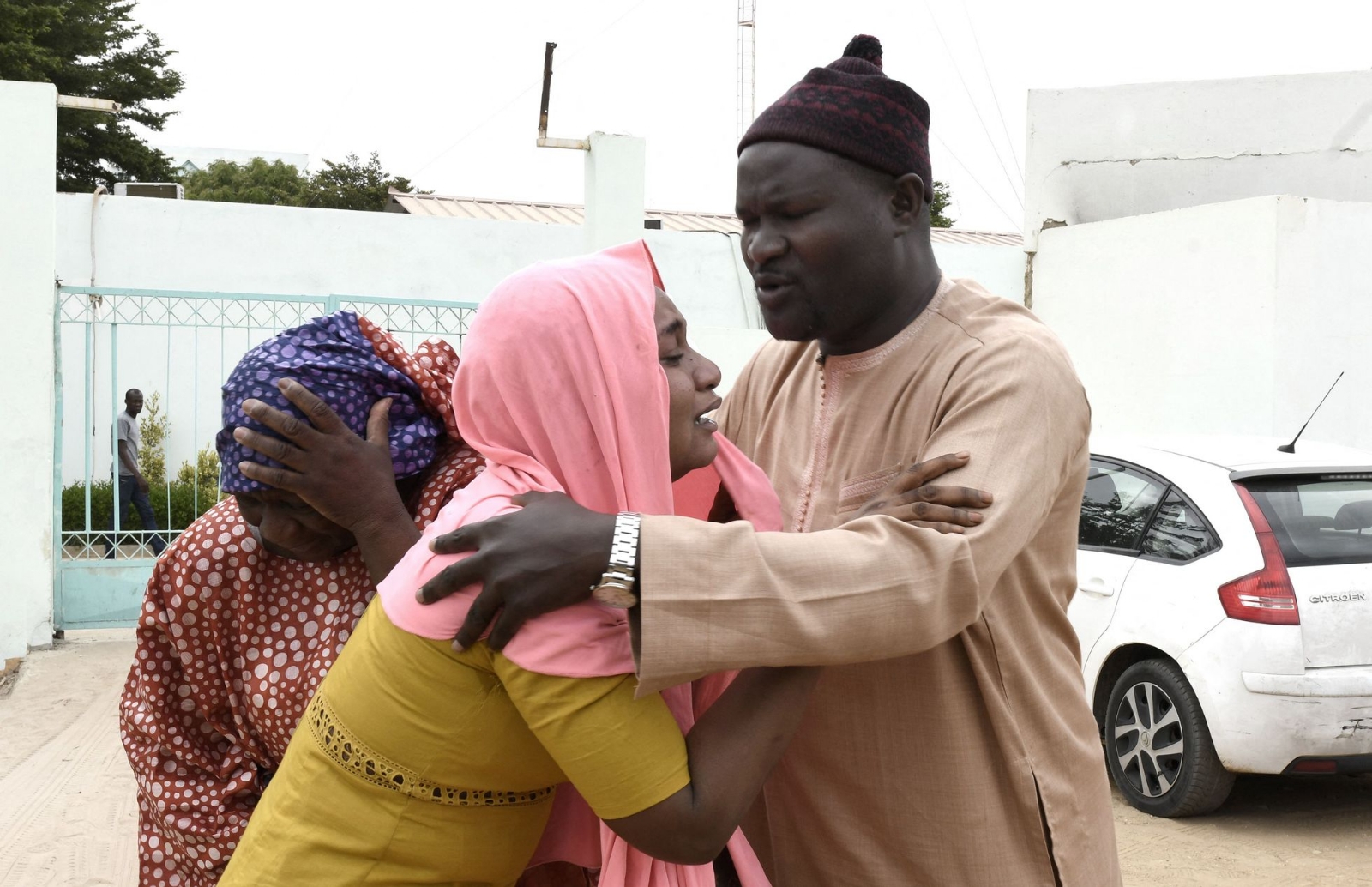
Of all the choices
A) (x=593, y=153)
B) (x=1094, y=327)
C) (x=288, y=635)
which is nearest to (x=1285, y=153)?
(x=1094, y=327)

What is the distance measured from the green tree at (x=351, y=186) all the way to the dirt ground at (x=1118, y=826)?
24.8 metres

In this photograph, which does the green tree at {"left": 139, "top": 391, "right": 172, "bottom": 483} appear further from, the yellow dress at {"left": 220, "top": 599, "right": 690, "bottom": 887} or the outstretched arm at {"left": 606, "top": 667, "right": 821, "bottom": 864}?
the outstretched arm at {"left": 606, "top": 667, "right": 821, "bottom": 864}

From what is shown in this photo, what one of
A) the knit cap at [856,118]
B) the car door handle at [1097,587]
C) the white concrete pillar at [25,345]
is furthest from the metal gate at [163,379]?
the knit cap at [856,118]

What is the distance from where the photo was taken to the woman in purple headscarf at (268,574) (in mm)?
1886

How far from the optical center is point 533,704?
1.46 m

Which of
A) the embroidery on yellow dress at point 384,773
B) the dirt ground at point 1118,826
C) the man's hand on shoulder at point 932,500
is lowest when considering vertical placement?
the dirt ground at point 1118,826

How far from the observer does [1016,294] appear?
14430 millimetres

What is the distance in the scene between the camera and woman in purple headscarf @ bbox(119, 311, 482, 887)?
189 centimetres

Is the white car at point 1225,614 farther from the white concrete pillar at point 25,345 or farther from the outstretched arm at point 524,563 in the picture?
the white concrete pillar at point 25,345

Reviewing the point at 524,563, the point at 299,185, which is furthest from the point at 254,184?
the point at 524,563

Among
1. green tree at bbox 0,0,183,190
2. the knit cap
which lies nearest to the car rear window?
the knit cap

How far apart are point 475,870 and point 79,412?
11.9 m

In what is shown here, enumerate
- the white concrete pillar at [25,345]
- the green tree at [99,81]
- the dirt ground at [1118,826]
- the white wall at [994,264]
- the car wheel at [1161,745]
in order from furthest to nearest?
the green tree at [99,81] → the white wall at [994,264] → the white concrete pillar at [25,345] → the car wheel at [1161,745] → the dirt ground at [1118,826]

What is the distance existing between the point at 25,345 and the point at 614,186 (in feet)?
14.6
